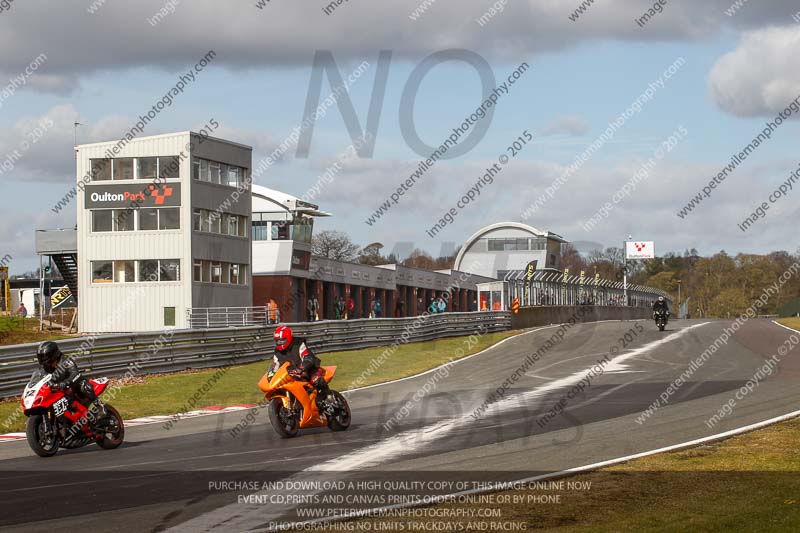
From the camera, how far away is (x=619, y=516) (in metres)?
8.09

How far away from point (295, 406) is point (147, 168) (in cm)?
3550

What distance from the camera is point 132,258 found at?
4806 cm

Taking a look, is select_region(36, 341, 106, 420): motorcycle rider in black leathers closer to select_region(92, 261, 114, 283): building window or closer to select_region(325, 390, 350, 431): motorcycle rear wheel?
select_region(325, 390, 350, 431): motorcycle rear wheel

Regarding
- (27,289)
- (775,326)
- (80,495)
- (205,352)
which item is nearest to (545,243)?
(27,289)

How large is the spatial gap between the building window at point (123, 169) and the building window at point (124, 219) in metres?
1.60

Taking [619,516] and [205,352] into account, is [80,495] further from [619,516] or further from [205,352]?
[205,352]

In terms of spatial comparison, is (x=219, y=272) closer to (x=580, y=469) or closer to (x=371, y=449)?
(x=371, y=449)

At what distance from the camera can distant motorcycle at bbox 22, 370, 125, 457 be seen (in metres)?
12.9

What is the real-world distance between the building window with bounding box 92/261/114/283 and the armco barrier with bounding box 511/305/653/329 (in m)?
19.6

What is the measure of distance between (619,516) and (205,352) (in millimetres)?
20335

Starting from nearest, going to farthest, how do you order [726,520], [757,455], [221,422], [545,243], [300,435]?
[726,520] < [757,455] < [300,435] < [221,422] < [545,243]

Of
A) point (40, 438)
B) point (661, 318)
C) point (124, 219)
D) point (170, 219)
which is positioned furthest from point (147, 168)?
point (40, 438)

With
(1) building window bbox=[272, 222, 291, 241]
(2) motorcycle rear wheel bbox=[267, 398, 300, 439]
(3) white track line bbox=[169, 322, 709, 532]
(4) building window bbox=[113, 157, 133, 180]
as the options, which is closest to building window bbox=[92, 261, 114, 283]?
(4) building window bbox=[113, 157, 133, 180]

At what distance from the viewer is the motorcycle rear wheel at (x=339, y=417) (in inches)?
576
